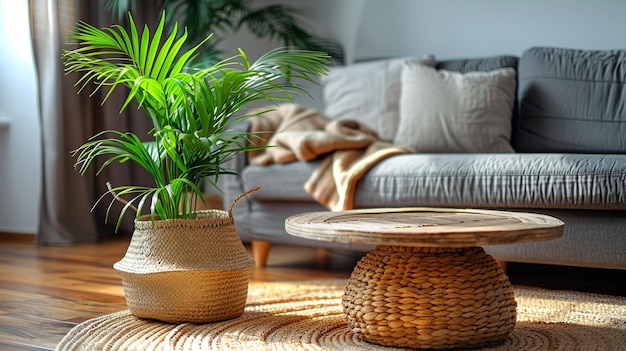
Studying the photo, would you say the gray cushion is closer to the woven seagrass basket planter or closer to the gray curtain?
the woven seagrass basket planter

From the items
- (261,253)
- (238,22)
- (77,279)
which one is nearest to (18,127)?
(238,22)

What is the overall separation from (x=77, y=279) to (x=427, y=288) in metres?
1.60

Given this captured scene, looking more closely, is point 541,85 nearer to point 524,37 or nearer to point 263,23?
point 524,37

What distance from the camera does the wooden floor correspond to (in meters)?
2.28

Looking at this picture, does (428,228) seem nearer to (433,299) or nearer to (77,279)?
(433,299)

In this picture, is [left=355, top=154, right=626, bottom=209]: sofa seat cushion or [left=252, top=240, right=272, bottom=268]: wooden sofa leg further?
Answer: [left=252, top=240, right=272, bottom=268]: wooden sofa leg

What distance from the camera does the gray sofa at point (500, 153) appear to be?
2.62 m

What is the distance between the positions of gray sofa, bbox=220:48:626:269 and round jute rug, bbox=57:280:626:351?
292 millimetres

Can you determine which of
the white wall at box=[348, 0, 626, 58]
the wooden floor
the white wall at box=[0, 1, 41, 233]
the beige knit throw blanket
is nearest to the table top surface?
the wooden floor

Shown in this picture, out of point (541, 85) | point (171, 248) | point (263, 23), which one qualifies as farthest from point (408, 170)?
point (263, 23)

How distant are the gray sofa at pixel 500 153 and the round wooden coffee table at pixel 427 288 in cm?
70

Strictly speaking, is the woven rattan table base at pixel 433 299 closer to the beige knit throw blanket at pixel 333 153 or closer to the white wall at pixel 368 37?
the beige knit throw blanket at pixel 333 153

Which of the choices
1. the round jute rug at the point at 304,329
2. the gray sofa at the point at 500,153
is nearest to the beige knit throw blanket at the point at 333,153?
the gray sofa at the point at 500,153

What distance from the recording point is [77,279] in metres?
3.04
